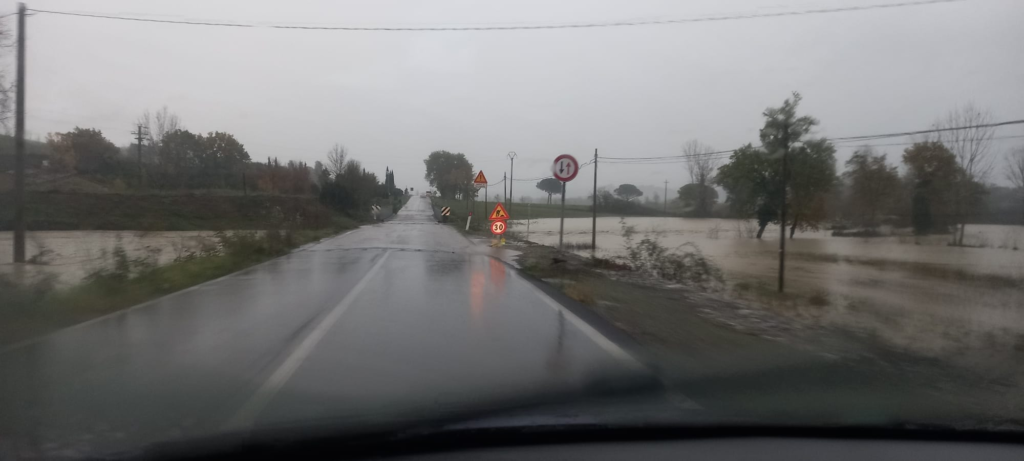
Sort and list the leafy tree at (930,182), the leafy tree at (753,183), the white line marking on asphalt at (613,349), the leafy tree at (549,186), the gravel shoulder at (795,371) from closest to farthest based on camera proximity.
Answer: the gravel shoulder at (795,371)
the white line marking on asphalt at (613,349)
the leafy tree at (930,182)
the leafy tree at (753,183)
the leafy tree at (549,186)

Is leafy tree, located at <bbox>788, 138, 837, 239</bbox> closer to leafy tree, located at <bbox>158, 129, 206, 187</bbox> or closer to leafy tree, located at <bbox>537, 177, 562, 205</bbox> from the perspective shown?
leafy tree, located at <bbox>537, 177, 562, 205</bbox>

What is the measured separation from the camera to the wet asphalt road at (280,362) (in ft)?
16.9

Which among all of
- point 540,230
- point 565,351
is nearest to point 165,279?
point 565,351

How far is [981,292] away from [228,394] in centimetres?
1416

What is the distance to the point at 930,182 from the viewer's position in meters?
16.7

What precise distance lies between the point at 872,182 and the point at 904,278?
9.21 ft

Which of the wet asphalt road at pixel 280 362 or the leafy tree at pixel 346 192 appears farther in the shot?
the leafy tree at pixel 346 192

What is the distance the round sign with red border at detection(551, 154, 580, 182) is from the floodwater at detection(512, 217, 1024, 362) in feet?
13.1

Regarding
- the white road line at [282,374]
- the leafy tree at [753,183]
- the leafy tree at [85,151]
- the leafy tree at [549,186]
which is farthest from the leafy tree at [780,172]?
the leafy tree at [549,186]

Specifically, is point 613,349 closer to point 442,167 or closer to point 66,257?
point 66,257

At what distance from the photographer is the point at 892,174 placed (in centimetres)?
1748

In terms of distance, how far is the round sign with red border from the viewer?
1862 cm

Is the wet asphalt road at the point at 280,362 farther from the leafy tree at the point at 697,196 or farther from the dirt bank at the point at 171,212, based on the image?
the leafy tree at the point at 697,196

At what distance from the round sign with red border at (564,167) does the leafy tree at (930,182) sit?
8034 mm
